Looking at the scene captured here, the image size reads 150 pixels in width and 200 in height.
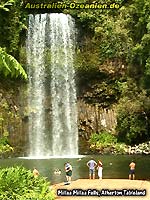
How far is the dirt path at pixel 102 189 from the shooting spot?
17344 millimetres

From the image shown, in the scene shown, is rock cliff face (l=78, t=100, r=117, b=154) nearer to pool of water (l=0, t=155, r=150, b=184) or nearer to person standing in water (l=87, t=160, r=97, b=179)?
pool of water (l=0, t=155, r=150, b=184)

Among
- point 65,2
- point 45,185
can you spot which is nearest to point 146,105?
point 65,2

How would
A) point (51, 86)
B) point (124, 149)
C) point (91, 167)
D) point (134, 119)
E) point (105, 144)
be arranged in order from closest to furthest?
1. point (91, 167)
2. point (124, 149)
3. point (105, 144)
4. point (134, 119)
5. point (51, 86)

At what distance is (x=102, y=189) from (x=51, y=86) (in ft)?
80.9

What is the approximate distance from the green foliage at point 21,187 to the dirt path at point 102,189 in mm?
1713

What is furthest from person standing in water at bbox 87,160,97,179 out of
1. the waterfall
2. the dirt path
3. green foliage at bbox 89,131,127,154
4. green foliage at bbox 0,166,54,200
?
the waterfall

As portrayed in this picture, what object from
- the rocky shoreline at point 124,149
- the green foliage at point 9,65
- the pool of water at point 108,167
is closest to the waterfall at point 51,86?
the rocky shoreline at point 124,149

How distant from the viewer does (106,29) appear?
139ft

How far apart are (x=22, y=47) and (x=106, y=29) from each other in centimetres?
783

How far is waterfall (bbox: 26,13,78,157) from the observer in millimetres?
40875

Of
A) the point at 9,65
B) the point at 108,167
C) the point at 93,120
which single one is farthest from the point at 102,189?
the point at 93,120

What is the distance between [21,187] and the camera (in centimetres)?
1468

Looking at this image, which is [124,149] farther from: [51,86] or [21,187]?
[21,187]

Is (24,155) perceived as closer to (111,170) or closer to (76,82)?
(76,82)
